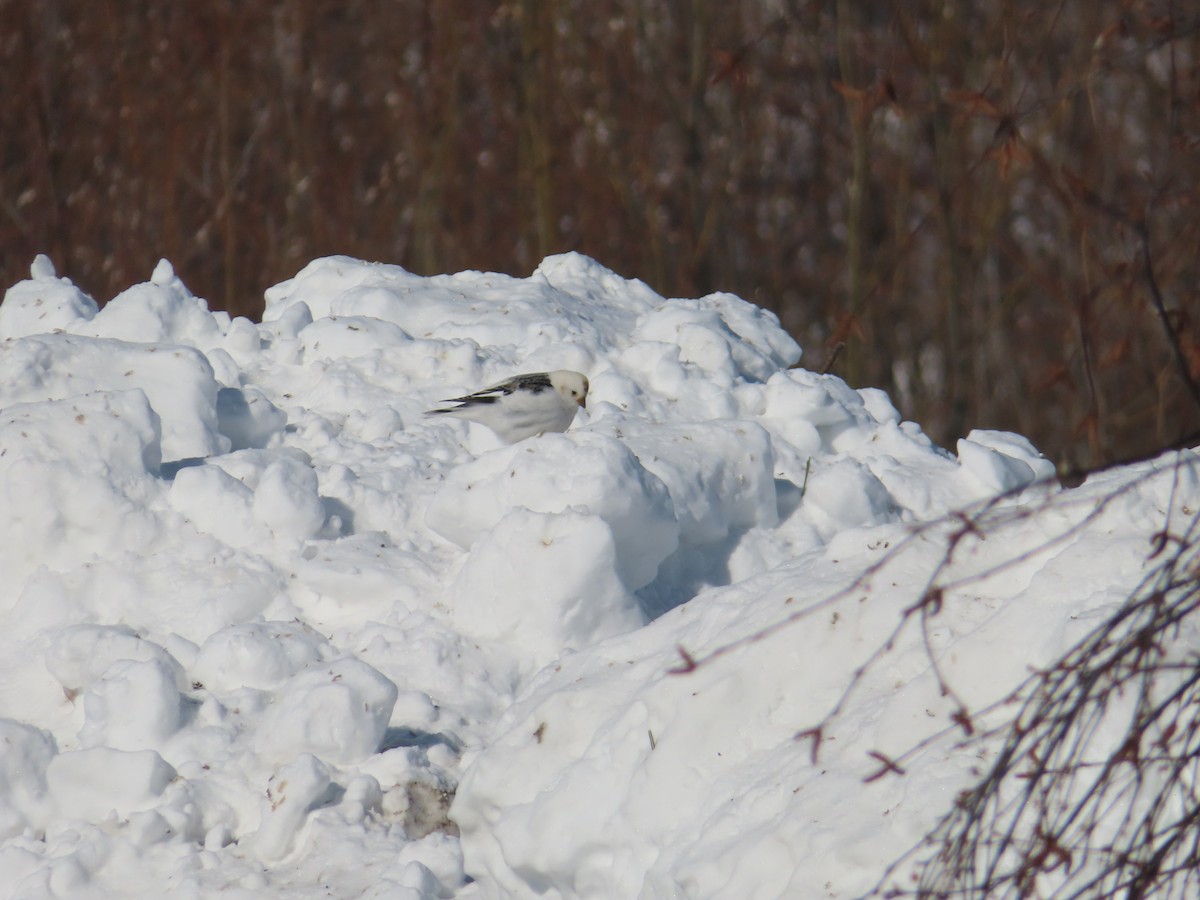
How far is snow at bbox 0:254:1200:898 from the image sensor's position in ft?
8.79

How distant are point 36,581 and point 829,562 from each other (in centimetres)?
202

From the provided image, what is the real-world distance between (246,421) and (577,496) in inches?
46.6

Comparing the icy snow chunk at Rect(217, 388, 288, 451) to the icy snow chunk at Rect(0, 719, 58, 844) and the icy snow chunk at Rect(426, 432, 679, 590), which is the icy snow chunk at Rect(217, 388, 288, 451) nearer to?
the icy snow chunk at Rect(426, 432, 679, 590)

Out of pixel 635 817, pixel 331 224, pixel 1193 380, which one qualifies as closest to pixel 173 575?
pixel 635 817

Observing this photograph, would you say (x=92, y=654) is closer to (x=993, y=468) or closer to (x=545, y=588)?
(x=545, y=588)

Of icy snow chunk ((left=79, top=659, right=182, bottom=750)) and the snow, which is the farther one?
icy snow chunk ((left=79, top=659, right=182, bottom=750))

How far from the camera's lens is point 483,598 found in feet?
12.3

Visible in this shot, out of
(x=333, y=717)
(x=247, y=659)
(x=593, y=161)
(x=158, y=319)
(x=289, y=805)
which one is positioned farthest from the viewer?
(x=593, y=161)

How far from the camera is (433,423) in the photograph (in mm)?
4625

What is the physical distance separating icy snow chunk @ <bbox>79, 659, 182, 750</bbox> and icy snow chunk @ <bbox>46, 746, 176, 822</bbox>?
9 centimetres

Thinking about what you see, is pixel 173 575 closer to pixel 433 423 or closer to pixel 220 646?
pixel 220 646

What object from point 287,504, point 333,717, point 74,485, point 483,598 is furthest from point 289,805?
point 74,485

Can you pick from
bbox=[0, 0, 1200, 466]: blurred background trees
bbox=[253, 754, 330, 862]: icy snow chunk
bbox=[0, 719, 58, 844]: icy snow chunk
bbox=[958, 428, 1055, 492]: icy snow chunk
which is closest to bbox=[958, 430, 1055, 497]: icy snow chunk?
bbox=[958, 428, 1055, 492]: icy snow chunk

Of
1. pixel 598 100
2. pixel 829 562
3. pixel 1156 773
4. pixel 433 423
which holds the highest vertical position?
pixel 1156 773
